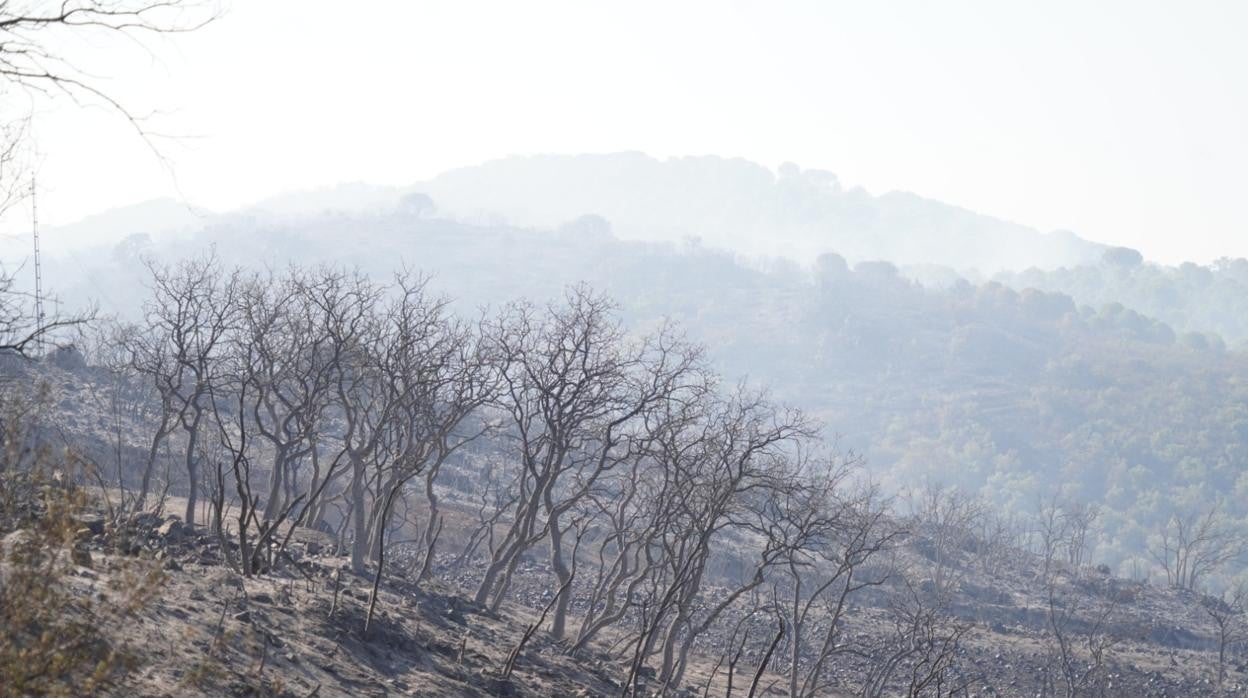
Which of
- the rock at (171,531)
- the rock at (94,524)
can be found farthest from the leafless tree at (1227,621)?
the rock at (94,524)

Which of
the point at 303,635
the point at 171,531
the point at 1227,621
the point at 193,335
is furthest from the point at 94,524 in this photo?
the point at 1227,621

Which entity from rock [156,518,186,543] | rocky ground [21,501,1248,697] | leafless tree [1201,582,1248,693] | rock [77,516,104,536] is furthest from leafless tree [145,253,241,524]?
leafless tree [1201,582,1248,693]

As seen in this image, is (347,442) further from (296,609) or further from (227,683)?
(227,683)

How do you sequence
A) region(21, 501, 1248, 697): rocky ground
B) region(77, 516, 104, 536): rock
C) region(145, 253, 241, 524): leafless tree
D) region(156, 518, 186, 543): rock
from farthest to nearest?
1. region(145, 253, 241, 524): leafless tree
2. region(156, 518, 186, 543): rock
3. region(77, 516, 104, 536): rock
4. region(21, 501, 1248, 697): rocky ground

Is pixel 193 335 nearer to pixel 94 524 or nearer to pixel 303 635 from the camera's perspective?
pixel 94 524

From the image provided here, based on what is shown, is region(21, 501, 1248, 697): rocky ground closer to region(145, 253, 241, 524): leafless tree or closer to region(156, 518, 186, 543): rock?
region(156, 518, 186, 543): rock

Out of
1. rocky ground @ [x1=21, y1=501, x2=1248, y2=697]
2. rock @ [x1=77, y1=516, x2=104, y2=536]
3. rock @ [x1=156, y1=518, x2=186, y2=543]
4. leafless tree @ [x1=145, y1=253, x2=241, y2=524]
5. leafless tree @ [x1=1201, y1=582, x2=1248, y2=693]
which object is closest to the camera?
rocky ground @ [x1=21, y1=501, x2=1248, y2=697]

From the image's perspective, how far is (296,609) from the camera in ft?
41.6

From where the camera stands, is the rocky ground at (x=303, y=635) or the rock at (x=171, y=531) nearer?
the rocky ground at (x=303, y=635)

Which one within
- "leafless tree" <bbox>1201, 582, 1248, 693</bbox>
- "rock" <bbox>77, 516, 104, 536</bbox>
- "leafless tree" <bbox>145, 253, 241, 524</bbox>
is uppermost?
"leafless tree" <bbox>145, 253, 241, 524</bbox>

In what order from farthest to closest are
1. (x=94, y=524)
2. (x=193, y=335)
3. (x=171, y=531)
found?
(x=193, y=335) → (x=171, y=531) → (x=94, y=524)

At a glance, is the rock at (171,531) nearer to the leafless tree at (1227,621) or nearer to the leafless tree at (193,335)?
the leafless tree at (193,335)

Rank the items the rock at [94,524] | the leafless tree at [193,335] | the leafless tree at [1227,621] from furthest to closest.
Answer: the leafless tree at [1227,621] < the leafless tree at [193,335] < the rock at [94,524]

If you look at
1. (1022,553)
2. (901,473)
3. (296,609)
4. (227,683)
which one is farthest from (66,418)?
(901,473)
